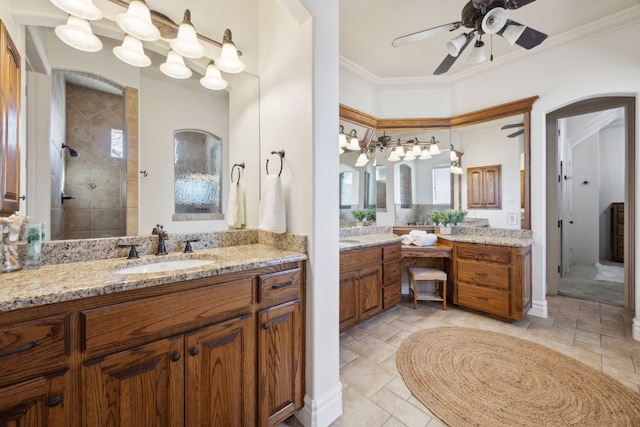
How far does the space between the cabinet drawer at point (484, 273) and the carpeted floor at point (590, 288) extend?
5.80 ft

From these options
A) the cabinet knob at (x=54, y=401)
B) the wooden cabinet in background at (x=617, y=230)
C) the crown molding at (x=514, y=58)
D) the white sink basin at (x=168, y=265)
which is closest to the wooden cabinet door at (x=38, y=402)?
the cabinet knob at (x=54, y=401)

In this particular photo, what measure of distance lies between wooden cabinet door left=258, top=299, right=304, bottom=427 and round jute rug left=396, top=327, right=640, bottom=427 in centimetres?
86

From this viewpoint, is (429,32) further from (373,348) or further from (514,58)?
(373,348)

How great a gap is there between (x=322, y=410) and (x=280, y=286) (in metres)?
0.77

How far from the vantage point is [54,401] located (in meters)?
0.82

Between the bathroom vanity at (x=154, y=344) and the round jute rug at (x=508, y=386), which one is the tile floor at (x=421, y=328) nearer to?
the round jute rug at (x=508, y=386)

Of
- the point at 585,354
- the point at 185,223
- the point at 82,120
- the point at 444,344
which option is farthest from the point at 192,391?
the point at 585,354

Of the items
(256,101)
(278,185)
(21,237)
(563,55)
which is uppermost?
(563,55)

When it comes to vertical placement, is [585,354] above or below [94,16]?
below

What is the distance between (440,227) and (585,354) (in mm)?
1702

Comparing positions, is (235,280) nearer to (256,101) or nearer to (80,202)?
(80,202)

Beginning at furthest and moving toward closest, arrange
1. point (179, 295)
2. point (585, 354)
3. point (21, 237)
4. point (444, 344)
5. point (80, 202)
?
1. point (444, 344)
2. point (585, 354)
3. point (80, 202)
4. point (21, 237)
5. point (179, 295)

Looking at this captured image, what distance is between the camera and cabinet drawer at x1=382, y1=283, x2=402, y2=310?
282cm

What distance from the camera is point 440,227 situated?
3.39 m
